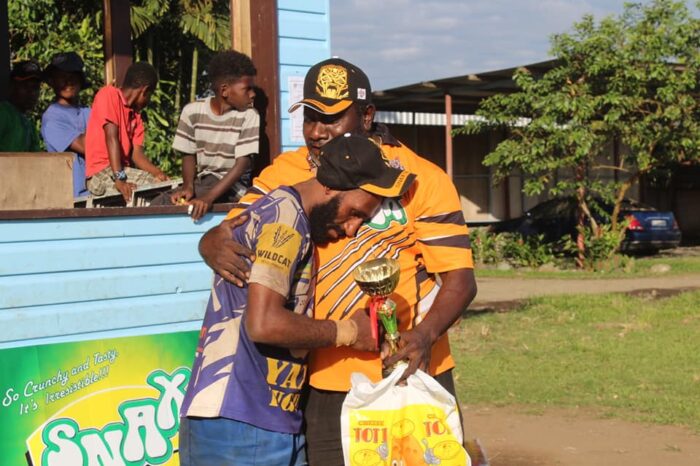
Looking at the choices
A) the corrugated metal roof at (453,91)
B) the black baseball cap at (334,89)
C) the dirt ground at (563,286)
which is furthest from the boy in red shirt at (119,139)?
the corrugated metal roof at (453,91)

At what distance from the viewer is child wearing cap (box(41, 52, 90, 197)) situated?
6352mm

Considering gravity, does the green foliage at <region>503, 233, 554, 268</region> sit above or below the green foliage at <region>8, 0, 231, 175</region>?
below

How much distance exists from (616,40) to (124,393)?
14235mm

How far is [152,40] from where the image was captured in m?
14.9

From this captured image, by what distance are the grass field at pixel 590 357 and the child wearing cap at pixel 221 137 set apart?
3079 mm

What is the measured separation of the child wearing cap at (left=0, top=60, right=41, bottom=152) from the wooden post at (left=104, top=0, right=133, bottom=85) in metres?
0.59

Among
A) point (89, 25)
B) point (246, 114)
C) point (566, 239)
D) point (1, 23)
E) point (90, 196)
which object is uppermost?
point (89, 25)

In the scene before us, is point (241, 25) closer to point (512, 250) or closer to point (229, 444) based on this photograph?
point (229, 444)

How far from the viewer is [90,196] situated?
5.89m

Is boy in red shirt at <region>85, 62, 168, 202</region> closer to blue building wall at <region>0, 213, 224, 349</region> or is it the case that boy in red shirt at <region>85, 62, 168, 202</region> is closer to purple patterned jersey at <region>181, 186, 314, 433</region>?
blue building wall at <region>0, 213, 224, 349</region>

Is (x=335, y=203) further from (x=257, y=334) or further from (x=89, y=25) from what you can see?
(x=89, y=25)

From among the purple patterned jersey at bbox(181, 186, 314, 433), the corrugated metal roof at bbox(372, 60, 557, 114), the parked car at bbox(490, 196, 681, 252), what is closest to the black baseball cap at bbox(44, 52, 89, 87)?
the purple patterned jersey at bbox(181, 186, 314, 433)

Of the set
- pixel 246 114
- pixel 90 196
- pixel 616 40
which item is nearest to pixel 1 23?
pixel 90 196

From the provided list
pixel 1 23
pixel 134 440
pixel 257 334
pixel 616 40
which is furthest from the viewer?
pixel 616 40
